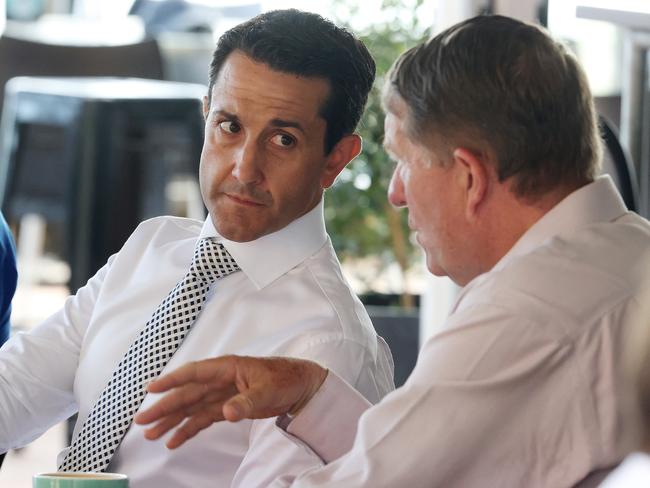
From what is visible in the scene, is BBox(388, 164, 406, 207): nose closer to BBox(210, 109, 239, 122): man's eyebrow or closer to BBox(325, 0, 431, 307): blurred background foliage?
BBox(210, 109, 239, 122): man's eyebrow

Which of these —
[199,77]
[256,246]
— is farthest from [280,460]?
[199,77]

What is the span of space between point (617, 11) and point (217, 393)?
1.82 metres

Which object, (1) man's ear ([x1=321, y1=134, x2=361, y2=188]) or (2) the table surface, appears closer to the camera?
(1) man's ear ([x1=321, y1=134, x2=361, y2=188])

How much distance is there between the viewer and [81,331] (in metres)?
1.78

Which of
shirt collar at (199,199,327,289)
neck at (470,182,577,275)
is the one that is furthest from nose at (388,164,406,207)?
shirt collar at (199,199,327,289)

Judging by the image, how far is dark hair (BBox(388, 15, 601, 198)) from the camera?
115 cm

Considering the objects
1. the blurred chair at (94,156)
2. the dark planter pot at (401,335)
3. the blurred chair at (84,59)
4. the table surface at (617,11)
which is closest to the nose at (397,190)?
the table surface at (617,11)

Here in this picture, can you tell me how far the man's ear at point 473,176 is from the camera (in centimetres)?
117

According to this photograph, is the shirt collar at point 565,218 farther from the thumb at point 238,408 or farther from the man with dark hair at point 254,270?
the man with dark hair at point 254,270

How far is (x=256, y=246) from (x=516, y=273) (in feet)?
1.88

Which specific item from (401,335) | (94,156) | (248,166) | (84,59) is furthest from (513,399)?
(84,59)

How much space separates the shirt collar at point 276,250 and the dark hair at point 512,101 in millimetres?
452

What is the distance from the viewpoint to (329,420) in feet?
4.29

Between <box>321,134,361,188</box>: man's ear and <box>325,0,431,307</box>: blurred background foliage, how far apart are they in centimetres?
201
